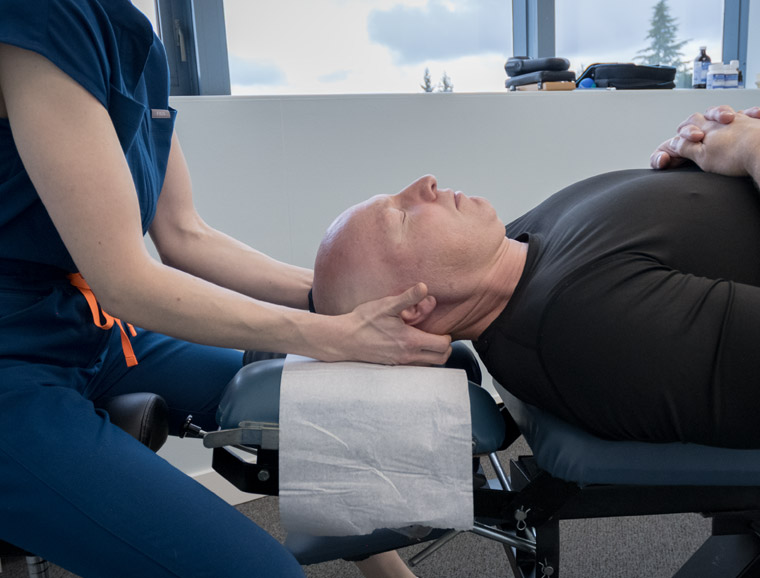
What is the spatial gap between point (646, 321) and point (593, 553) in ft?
3.66

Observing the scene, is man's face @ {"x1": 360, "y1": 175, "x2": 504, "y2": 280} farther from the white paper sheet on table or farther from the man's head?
the white paper sheet on table

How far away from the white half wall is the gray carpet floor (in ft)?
1.95

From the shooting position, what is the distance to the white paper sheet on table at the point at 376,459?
797 mm

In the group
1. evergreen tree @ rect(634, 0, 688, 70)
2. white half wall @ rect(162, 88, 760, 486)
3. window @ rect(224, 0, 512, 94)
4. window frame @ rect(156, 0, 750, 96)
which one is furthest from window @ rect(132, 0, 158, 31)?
evergreen tree @ rect(634, 0, 688, 70)

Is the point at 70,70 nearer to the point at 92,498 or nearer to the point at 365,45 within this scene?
the point at 92,498

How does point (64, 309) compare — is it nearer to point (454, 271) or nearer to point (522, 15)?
point (454, 271)

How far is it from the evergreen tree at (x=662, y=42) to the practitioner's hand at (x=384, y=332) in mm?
2652

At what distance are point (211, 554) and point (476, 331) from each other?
488 mm

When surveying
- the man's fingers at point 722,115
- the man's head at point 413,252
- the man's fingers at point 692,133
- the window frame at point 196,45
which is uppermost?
the window frame at point 196,45

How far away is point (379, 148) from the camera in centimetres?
208

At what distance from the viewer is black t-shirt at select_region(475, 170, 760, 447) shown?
0.77m

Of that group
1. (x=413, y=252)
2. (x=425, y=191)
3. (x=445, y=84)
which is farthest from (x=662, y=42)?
(x=413, y=252)

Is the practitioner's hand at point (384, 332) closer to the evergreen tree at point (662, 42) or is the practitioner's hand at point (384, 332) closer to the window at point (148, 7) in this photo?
the window at point (148, 7)

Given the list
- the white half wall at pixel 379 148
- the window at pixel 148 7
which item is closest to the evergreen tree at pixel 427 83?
the white half wall at pixel 379 148
